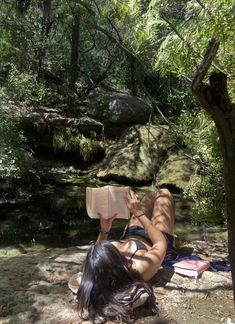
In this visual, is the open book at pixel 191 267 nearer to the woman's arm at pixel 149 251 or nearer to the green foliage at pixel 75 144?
the woman's arm at pixel 149 251

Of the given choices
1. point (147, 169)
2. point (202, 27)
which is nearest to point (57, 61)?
point (147, 169)

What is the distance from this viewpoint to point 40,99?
11852 mm

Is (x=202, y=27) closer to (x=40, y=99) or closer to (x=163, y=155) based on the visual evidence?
(x=163, y=155)

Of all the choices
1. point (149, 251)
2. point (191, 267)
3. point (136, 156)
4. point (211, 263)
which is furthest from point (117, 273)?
point (136, 156)

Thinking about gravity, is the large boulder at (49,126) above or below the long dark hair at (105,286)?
above

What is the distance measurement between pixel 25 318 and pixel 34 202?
197 inches

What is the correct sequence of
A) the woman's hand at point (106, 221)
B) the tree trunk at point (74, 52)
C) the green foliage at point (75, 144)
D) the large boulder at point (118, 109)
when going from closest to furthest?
the woman's hand at point (106, 221) → the green foliage at point (75, 144) → the large boulder at point (118, 109) → the tree trunk at point (74, 52)

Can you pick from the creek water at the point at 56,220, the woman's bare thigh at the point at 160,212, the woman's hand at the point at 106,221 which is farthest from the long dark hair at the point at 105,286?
the creek water at the point at 56,220

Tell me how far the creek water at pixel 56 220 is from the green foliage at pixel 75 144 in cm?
117

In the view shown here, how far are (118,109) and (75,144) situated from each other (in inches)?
59.1

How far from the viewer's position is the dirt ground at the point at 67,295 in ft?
10.9

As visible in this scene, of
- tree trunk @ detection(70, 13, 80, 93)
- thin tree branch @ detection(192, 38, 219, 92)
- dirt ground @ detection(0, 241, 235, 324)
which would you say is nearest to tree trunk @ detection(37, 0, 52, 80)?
tree trunk @ detection(70, 13, 80, 93)

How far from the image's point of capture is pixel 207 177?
4727 mm

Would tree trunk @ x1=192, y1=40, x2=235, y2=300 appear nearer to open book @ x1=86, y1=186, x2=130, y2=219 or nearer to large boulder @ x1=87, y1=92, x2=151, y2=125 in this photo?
open book @ x1=86, y1=186, x2=130, y2=219
